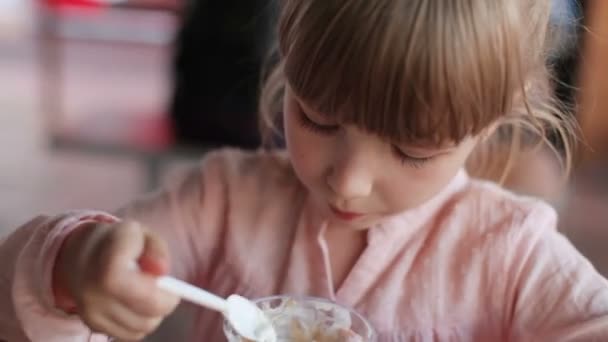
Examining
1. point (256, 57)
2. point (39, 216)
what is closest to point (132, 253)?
point (39, 216)

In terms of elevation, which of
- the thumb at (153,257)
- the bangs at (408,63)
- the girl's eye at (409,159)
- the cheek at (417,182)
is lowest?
the thumb at (153,257)

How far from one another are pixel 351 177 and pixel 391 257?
0.57 feet

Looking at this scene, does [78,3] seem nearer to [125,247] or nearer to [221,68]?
[221,68]

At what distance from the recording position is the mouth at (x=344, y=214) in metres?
0.67

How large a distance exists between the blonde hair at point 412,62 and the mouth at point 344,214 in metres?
0.10

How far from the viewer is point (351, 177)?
0.61 metres

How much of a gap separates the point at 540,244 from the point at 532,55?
0.17 meters

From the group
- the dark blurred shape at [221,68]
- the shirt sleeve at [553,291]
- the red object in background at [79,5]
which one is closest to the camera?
the shirt sleeve at [553,291]

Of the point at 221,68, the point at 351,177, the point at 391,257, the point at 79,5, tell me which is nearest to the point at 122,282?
the point at 351,177

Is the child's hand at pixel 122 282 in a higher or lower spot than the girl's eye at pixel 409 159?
lower

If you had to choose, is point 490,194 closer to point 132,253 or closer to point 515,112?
point 515,112

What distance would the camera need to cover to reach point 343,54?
57 cm

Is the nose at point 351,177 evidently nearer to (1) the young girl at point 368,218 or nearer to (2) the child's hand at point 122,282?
(1) the young girl at point 368,218

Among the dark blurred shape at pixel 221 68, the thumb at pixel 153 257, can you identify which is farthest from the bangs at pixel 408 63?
the dark blurred shape at pixel 221 68
